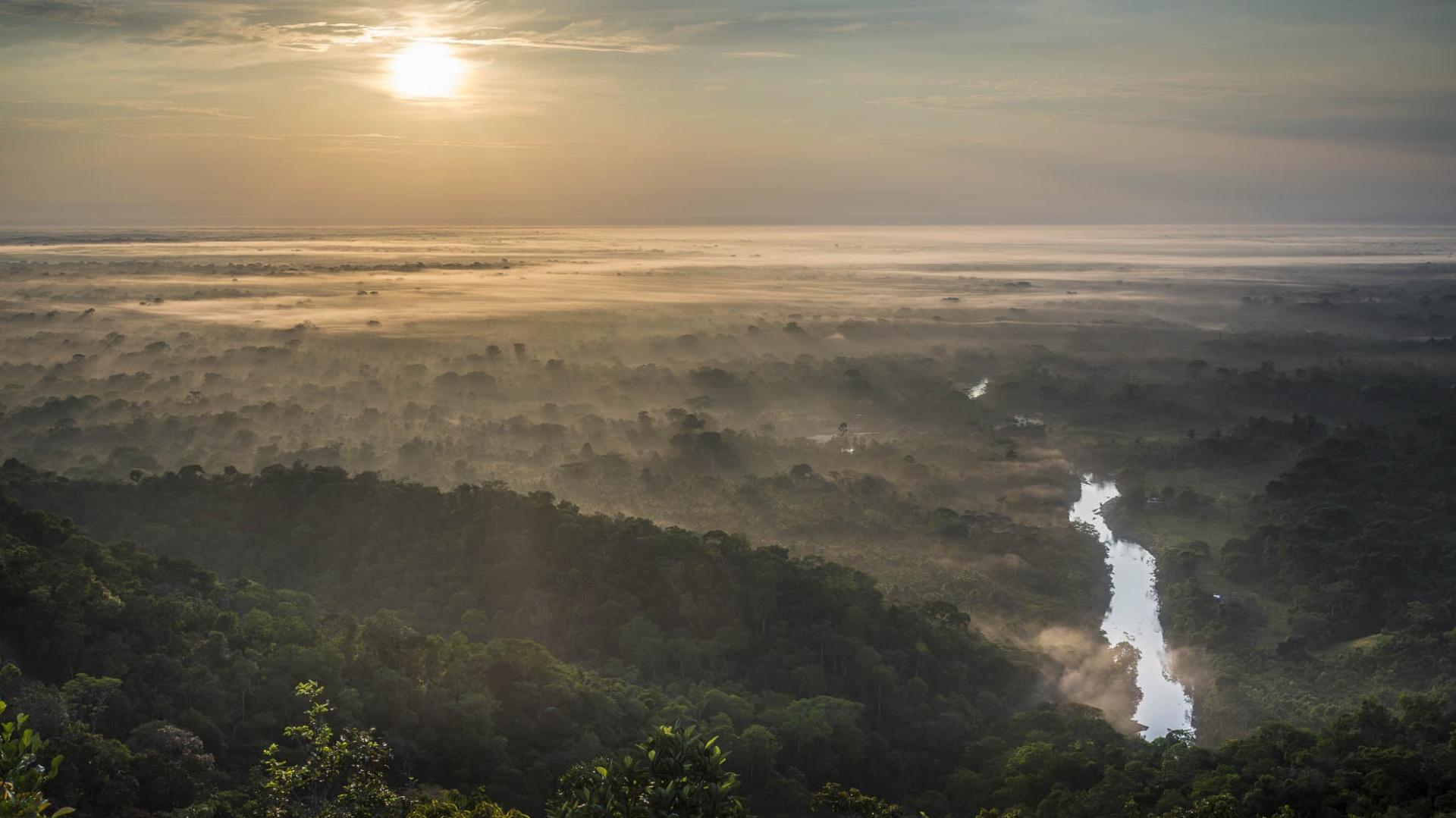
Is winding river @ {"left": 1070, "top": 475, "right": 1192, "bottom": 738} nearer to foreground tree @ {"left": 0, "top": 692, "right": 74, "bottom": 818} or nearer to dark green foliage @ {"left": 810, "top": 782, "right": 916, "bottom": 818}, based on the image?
dark green foliage @ {"left": 810, "top": 782, "right": 916, "bottom": 818}

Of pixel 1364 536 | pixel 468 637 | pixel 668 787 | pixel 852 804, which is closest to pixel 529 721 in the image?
pixel 468 637

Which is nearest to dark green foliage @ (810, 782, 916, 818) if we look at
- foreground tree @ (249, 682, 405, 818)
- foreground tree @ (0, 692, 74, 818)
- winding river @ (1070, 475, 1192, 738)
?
foreground tree @ (249, 682, 405, 818)

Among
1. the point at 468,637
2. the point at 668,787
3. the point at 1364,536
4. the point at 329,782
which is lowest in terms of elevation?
the point at 1364,536

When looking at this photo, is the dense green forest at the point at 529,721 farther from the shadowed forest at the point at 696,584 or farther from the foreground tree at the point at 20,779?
the foreground tree at the point at 20,779

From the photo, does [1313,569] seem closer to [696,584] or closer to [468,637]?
[696,584]

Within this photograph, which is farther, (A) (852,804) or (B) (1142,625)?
(B) (1142,625)

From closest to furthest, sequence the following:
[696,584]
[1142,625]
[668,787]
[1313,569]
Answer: [668,787], [696,584], [1313,569], [1142,625]

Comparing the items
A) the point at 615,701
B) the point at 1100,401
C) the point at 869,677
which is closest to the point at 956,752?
the point at 869,677
